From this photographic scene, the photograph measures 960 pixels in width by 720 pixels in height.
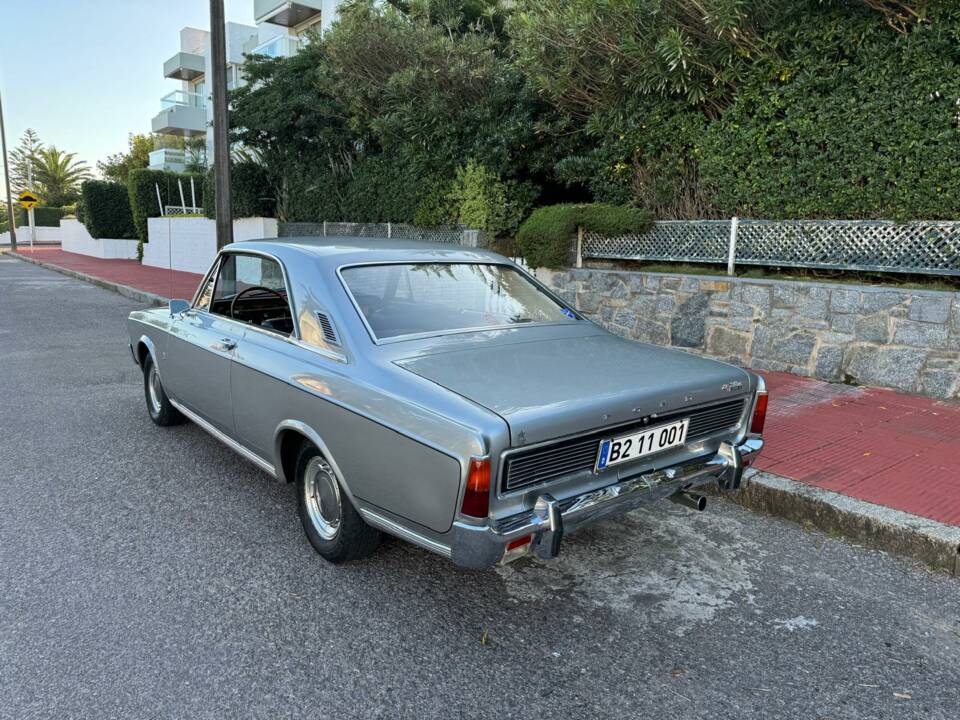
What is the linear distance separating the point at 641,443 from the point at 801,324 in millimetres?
4922

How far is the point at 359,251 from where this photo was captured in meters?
3.68

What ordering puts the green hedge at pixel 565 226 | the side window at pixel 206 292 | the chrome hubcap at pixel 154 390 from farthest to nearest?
the green hedge at pixel 565 226 → the chrome hubcap at pixel 154 390 → the side window at pixel 206 292

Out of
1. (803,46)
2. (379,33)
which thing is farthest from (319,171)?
(803,46)

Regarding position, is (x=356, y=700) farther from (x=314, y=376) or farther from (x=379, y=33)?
(x=379, y=33)

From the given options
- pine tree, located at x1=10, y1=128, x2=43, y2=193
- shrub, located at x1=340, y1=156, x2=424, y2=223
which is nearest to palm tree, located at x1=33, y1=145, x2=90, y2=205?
pine tree, located at x1=10, y1=128, x2=43, y2=193

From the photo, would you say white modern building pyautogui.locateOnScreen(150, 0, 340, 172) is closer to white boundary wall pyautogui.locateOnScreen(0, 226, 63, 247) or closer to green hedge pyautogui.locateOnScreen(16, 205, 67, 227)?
white boundary wall pyautogui.locateOnScreen(0, 226, 63, 247)

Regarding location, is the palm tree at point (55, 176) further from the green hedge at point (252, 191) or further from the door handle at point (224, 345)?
the door handle at point (224, 345)

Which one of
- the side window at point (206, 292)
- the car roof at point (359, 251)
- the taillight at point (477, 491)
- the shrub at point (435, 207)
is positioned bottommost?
the taillight at point (477, 491)

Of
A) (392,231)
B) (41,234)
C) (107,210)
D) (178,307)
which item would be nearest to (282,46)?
(107,210)

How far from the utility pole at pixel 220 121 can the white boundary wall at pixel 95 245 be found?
2104cm

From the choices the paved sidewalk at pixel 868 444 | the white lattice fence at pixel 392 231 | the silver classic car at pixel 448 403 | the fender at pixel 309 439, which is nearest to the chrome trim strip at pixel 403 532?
the silver classic car at pixel 448 403

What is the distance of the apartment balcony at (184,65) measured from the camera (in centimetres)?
4106

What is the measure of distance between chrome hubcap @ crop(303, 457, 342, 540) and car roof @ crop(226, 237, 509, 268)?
100 centimetres

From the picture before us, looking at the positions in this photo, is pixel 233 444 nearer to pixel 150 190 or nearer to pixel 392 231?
pixel 392 231
